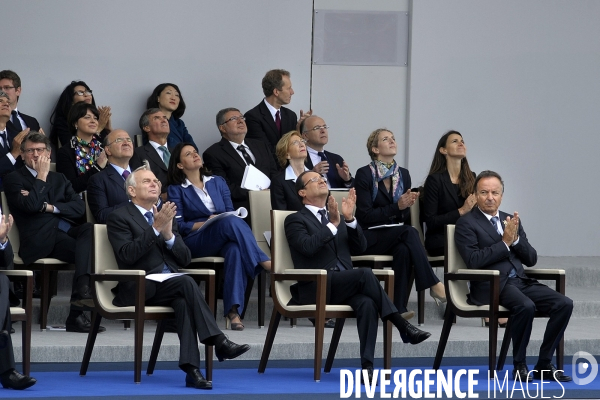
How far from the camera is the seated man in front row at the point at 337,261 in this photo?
17.6 ft

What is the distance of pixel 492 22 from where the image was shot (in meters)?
9.32

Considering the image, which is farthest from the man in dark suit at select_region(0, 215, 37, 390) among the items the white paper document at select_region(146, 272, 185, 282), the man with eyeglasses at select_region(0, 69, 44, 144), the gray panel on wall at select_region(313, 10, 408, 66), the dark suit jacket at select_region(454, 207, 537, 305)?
the gray panel on wall at select_region(313, 10, 408, 66)

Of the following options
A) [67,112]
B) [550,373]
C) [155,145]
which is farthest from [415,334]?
[67,112]

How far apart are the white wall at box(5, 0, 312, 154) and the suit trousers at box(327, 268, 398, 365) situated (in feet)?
11.6

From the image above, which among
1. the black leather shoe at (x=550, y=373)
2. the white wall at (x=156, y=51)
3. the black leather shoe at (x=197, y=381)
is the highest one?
the white wall at (x=156, y=51)

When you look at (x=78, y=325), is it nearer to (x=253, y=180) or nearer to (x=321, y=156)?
(x=253, y=180)

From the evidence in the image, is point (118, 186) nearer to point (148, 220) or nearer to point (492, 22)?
point (148, 220)

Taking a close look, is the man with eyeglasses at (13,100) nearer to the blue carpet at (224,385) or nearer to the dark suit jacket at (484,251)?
the blue carpet at (224,385)

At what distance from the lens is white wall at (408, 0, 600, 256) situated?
9211 millimetres

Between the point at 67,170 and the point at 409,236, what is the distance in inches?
92.9

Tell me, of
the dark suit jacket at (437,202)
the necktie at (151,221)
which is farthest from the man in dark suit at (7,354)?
the dark suit jacket at (437,202)

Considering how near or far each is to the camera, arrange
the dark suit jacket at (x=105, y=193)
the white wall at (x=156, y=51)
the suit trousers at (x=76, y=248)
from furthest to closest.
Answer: the white wall at (x=156, y=51)
the dark suit jacket at (x=105, y=193)
the suit trousers at (x=76, y=248)

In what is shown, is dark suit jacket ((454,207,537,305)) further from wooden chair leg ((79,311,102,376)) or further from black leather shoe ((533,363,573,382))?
wooden chair leg ((79,311,102,376))

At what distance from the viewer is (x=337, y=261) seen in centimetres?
582
